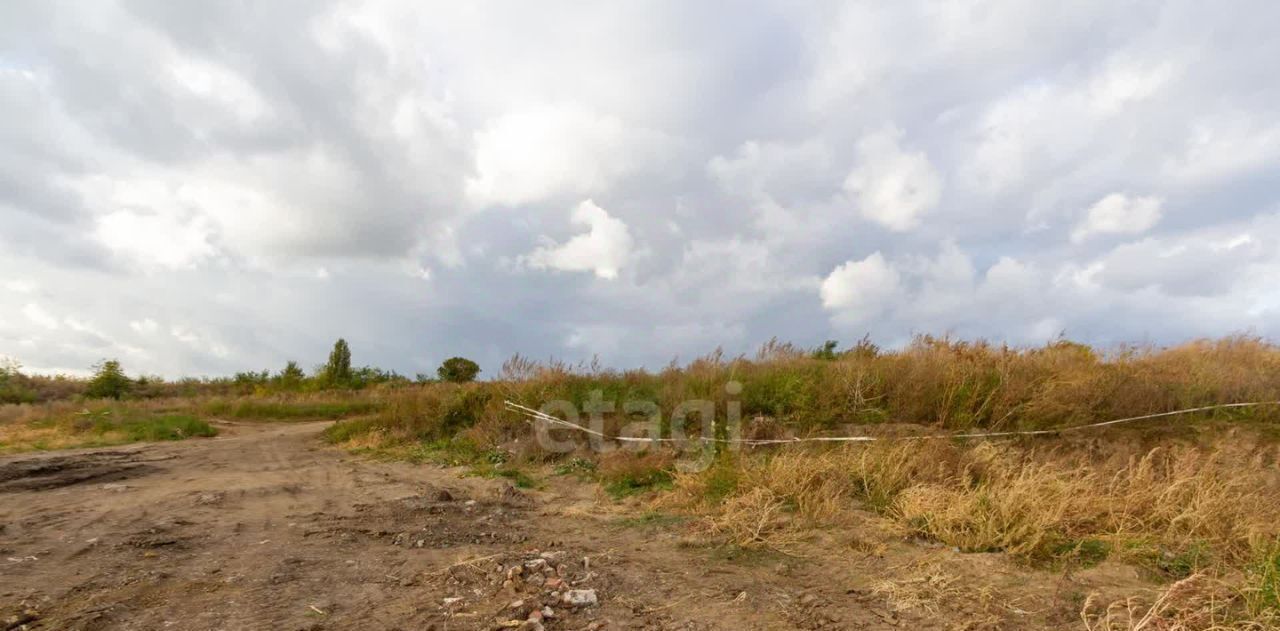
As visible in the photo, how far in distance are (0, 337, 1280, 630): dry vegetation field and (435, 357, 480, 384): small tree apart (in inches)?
782

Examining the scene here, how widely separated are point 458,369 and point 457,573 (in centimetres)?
3146

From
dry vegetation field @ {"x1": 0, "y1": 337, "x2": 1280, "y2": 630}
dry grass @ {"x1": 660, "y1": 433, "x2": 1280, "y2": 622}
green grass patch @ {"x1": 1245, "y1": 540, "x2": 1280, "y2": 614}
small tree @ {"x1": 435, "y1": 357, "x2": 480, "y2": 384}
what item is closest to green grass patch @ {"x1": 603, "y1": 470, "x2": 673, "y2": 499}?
dry vegetation field @ {"x1": 0, "y1": 337, "x2": 1280, "y2": 630}

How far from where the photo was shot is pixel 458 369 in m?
34.6

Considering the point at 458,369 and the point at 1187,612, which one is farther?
the point at 458,369

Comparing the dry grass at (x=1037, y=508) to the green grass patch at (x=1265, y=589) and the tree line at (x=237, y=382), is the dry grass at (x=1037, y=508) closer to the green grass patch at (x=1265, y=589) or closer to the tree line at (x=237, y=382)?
the green grass patch at (x=1265, y=589)

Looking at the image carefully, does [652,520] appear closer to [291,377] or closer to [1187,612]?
[1187,612]

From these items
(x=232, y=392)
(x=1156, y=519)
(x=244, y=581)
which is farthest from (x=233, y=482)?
(x=232, y=392)

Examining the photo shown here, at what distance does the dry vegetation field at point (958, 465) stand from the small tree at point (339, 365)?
2177 cm

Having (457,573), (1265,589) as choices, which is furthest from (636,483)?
(1265,589)

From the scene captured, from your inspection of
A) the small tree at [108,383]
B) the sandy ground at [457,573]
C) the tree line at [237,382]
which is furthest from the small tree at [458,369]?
the sandy ground at [457,573]

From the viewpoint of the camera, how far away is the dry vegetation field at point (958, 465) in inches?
156

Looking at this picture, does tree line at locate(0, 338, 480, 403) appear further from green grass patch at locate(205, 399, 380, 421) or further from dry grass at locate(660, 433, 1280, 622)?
dry grass at locate(660, 433, 1280, 622)

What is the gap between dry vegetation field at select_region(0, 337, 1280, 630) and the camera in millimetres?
3959

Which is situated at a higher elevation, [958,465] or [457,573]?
[958,465]
